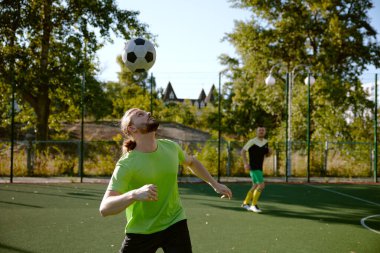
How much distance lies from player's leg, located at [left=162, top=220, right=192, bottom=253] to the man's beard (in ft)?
2.22

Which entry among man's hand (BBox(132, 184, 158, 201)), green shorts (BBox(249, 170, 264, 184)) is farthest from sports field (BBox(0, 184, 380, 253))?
man's hand (BBox(132, 184, 158, 201))

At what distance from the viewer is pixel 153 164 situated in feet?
8.89

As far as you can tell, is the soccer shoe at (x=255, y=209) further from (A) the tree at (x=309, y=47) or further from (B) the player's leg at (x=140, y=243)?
(A) the tree at (x=309, y=47)

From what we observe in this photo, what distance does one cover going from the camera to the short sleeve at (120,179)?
2.50 meters

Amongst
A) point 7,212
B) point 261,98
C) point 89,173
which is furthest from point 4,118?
point 261,98

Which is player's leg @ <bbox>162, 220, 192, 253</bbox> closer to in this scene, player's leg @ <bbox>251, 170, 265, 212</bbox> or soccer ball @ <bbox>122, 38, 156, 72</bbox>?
soccer ball @ <bbox>122, 38, 156, 72</bbox>

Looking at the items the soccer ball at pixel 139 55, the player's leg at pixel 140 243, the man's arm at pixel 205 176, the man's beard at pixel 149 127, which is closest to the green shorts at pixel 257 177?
the soccer ball at pixel 139 55

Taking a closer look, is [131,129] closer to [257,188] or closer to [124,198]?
[124,198]

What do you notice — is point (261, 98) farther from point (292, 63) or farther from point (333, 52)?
point (333, 52)

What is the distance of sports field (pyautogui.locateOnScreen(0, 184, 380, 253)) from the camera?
5.30 meters

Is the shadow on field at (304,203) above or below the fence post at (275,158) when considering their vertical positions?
below

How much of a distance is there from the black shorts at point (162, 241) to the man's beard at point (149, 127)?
68 centimetres

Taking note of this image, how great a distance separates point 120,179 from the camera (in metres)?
2.53

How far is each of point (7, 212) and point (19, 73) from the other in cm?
934
